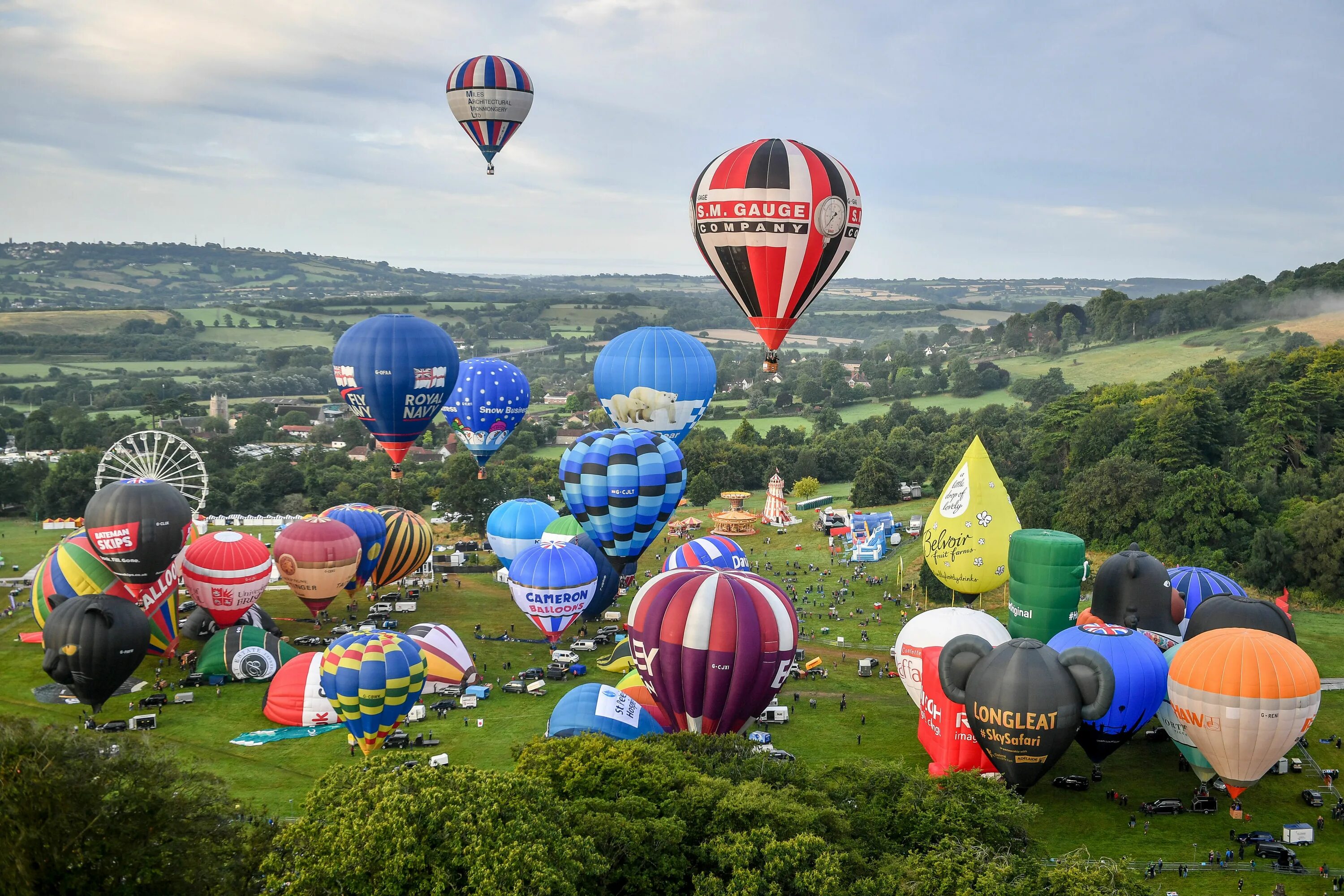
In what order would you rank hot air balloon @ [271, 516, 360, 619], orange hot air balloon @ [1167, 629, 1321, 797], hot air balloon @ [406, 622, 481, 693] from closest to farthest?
1. orange hot air balloon @ [1167, 629, 1321, 797]
2. hot air balloon @ [406, 622, 481, 693]
3. hot air balloon @ [271, 516, 360, 619]

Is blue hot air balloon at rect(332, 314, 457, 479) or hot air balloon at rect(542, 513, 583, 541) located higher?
blue hot air balloon at rect(332, 314, 457, 479)

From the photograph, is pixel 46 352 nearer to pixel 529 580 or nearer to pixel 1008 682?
pixel 529 580

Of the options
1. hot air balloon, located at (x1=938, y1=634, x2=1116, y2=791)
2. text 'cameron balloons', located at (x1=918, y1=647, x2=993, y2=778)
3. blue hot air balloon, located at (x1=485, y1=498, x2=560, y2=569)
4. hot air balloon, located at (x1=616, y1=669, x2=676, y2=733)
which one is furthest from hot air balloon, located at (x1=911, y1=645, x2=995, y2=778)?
blue hot air balloon, located at (x1=485, y1=498, x2=560, y2=569)

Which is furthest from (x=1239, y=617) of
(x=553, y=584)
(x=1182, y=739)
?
(x=553, y=584)

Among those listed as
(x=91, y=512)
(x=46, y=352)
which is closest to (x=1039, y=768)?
(x=91, y=512)

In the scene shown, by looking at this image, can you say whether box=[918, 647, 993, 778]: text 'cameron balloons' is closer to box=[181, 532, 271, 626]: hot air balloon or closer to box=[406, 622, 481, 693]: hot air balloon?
box=[406, 622, 481, 693]: hot air balloon

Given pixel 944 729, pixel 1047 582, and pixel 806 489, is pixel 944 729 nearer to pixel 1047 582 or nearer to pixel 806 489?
pixel 1047 582
